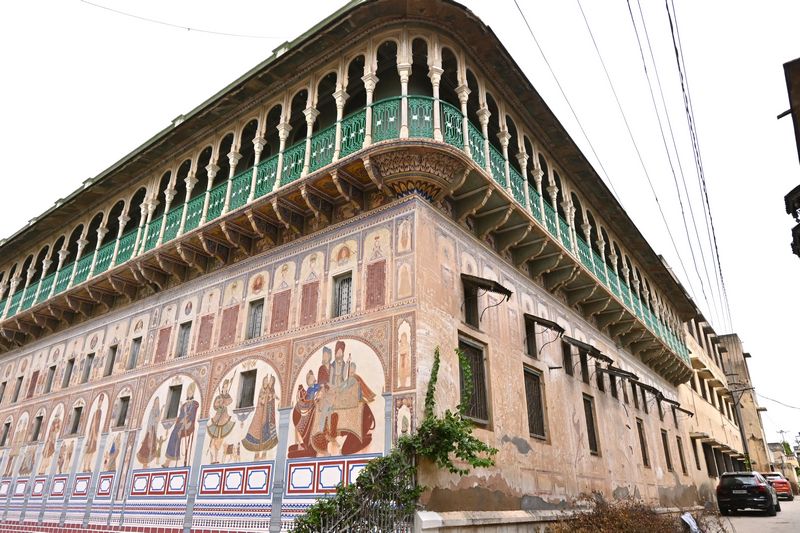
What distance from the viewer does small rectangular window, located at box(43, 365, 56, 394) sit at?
743 inches

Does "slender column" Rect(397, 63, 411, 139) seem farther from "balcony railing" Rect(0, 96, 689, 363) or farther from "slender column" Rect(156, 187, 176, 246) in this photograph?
"slender column" Rect(156, 187, 176, 246)

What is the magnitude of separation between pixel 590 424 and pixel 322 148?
11.3m

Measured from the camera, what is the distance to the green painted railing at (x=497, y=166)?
41.3 ft

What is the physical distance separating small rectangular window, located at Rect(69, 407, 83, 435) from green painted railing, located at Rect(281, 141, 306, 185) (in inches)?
423

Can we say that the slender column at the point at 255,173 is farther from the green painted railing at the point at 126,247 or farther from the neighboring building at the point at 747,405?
the neighboring building at the point at 747,405

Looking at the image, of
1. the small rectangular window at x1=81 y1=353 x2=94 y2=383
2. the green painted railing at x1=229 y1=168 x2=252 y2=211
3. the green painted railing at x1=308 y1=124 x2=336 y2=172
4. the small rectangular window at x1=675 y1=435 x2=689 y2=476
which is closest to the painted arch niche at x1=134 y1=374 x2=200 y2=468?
the small rectangular window at x1=81 y1=353 x2=94 y2=383

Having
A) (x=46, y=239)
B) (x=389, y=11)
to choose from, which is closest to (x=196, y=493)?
(x=389, y=11)

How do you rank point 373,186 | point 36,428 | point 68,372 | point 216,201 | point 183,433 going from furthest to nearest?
point 68,372 < point 36,428 < point 216,201 < point 183,433 < point 373,186

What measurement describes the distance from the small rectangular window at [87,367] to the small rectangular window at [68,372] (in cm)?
90

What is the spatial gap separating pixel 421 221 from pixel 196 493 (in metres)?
8.03

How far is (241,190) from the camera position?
13.8 meters

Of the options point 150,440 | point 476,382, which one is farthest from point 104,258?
point 476,382

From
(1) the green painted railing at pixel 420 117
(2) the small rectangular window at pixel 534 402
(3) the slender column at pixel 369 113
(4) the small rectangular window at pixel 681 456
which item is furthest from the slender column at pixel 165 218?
(4) the small rectangular window at pixel 681 456

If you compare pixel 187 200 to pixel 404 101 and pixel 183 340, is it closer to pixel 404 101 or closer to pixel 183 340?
pixel 183 340
